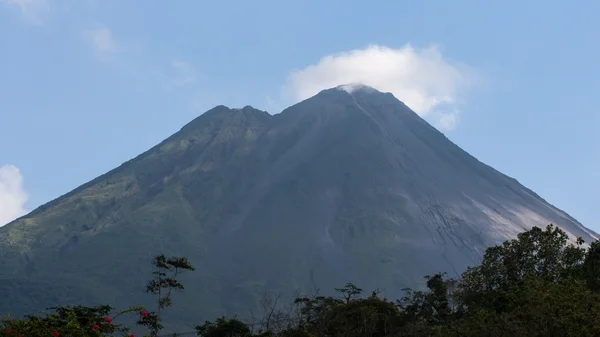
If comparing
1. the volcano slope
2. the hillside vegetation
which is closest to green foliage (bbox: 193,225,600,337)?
the hillside vegetation

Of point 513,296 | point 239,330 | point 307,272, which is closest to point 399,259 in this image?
point 307,272

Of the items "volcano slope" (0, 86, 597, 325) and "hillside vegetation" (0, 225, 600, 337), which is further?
"volcano slope" (0, 86, 597, 325)

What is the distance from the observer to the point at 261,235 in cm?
17925

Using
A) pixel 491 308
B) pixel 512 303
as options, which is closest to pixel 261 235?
pixel 491 308

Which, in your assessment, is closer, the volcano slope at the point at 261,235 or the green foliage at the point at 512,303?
the green foliage at the point at 512,303

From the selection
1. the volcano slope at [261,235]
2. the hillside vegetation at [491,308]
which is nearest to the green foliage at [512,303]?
the hillside vegetation at [491,308]

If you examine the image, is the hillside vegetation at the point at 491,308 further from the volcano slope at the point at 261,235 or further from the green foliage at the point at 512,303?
the volcano slope at the point at 261,235

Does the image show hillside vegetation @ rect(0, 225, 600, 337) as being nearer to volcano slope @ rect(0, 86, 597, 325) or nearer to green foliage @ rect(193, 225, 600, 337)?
green foliage @ rect(193, 225, 600, 337)

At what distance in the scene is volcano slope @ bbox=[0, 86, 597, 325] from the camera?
→ 156750 millimetres

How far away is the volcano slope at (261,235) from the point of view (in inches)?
6171

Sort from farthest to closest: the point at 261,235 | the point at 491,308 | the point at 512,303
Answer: the point at 261,235 → the point at 491,308 → the point at 512,303

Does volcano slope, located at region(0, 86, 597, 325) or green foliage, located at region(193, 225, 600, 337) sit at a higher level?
volcano slope, located at region(0, 86, 597, 325)

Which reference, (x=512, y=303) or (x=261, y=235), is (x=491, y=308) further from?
(x=261, y=235)

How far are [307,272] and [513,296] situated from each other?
138 meters
